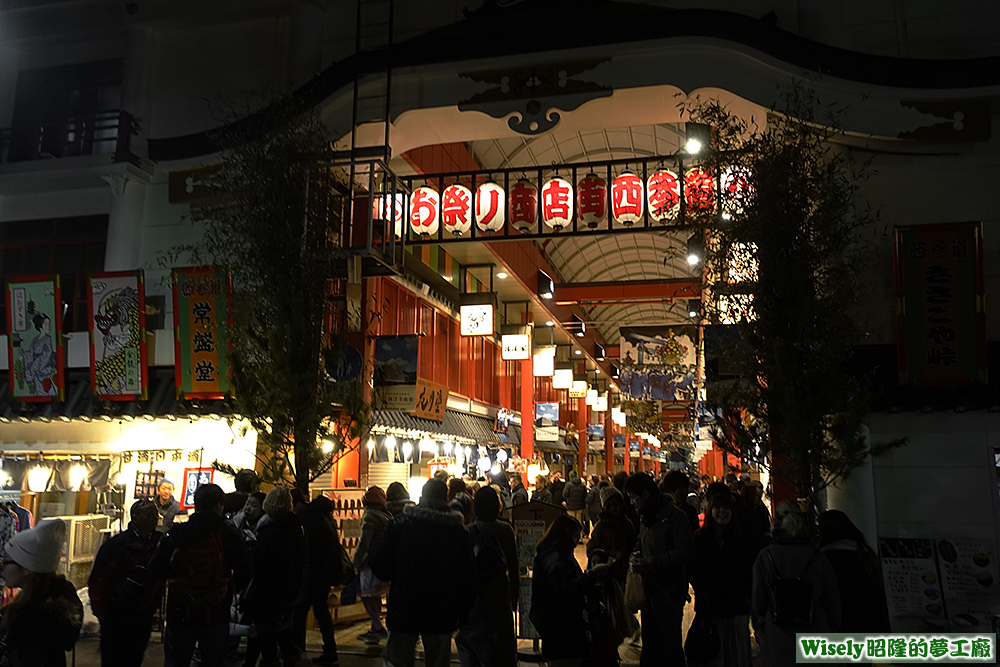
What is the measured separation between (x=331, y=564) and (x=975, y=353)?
286 inches

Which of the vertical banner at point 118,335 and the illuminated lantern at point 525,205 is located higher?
the illuminated lantern at point 525,205

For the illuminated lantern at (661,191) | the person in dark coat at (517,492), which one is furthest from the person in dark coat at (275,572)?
the person in dark coat at (517,492)

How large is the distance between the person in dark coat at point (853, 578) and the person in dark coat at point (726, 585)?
744 millimetres

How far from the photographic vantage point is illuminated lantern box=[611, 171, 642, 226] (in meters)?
11.0

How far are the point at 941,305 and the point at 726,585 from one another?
4.74 metres

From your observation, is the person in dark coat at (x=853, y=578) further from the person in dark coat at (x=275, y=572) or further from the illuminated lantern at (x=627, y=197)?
the illuminated lantern at (x=627, y=197)

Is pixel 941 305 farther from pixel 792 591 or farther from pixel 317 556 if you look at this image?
pixel 317 556

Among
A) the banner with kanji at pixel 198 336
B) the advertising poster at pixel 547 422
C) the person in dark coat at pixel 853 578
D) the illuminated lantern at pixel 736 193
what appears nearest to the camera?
the person in dark coat at pixel 853 578

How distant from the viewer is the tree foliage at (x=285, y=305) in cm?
875

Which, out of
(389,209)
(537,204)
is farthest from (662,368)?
(389,209)

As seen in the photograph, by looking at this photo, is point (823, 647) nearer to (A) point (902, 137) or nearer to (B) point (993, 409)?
(B) point (993, 409)

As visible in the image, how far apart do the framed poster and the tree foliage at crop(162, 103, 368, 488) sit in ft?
9.32

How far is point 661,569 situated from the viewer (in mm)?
5938

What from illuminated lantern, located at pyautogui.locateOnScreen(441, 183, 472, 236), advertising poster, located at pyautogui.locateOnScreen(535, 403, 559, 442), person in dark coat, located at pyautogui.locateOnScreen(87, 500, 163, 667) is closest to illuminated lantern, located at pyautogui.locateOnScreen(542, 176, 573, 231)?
illuminated lantern, located at pyautogui.locateOnScreen(441, 183, 472, 236)
